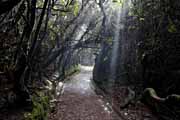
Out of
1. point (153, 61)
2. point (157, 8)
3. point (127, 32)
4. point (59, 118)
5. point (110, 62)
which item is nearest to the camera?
point (59, 118)

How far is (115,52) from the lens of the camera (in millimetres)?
18469

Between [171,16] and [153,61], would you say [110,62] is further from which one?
[171,16]

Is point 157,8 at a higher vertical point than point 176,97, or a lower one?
higher

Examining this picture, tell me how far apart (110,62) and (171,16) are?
10.7 m

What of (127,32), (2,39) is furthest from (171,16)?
(2,39)

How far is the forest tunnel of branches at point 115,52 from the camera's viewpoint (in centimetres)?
716

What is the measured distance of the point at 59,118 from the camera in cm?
838

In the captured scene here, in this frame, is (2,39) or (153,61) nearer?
(2,39)

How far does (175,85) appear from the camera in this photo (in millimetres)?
9227

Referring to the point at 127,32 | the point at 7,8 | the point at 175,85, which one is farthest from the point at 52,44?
the point at 7,8

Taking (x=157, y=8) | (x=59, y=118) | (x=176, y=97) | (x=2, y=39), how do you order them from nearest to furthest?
1. (x=2, y=39)
2. (x=176, y=97)
3. (x=59, y=118)
4. (x=157, y=8)

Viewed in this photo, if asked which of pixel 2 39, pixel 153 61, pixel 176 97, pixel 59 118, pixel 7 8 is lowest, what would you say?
pixel 59 118

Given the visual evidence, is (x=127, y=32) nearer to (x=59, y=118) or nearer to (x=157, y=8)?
(x=157, y=8)

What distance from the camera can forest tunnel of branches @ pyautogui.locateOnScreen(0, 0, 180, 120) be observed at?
23.5 feet
